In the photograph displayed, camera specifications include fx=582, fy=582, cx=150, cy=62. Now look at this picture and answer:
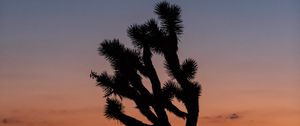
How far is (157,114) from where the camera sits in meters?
13.2

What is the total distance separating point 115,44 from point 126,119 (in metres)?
1.70

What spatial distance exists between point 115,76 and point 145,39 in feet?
3.55

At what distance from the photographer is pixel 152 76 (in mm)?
13141

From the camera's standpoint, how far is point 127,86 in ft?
42.9

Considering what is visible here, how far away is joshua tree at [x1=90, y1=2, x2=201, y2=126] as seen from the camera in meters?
12.9

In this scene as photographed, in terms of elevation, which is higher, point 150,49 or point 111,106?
point 150,49

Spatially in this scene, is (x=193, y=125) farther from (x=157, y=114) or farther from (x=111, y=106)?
(x=111, y=106)

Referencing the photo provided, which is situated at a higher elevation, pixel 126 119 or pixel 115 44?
pixel 115 44

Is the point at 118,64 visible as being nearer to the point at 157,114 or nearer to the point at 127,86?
the point at 127,86

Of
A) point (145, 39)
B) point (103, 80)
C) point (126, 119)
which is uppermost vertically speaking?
point (145, 39)

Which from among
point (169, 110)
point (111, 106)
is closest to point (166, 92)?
point (169, 110)

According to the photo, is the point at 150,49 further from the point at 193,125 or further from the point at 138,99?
the point at 193,125

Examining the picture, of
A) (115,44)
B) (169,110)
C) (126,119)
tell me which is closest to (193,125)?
(169,110)

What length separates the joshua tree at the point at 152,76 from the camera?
12.9 m
